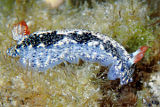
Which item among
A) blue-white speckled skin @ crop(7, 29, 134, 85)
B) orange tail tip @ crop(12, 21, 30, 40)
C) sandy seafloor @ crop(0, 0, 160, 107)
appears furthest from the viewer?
orange tail tip @ crop(12, 21, 30, 40)

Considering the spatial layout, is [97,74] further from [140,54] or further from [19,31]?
[19,31]

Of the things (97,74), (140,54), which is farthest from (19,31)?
(140,54)

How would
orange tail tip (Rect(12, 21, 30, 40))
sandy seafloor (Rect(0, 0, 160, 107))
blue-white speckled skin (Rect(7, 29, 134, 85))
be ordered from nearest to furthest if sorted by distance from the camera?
sandy seafloor (Rect(0, 0, 160, 107)), blue-white speckled skin (Rect(7, 29, 134, 85)), orange tail tip (Rect(12, 21, 30, 40))

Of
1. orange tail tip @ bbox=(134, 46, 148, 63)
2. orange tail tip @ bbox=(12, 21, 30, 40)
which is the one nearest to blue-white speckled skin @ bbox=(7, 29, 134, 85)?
orange tail tip @ bbox=(134, 46, 148, 63)

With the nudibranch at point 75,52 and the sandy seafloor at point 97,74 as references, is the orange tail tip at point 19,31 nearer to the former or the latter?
the nudibranch at point 75,52

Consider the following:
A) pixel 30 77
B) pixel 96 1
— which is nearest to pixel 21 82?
pixel 30 77

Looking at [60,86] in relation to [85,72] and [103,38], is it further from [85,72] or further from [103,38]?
[103,38]

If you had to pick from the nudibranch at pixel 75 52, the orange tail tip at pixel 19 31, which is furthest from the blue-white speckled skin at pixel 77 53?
the orange tail tip at pixel 19 31

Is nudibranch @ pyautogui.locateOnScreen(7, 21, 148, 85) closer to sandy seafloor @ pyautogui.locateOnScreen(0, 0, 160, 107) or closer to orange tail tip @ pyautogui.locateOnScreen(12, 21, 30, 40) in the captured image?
sandy seafloor @ pyautogui.locateOnScreen(0, 0, 160, 107)
